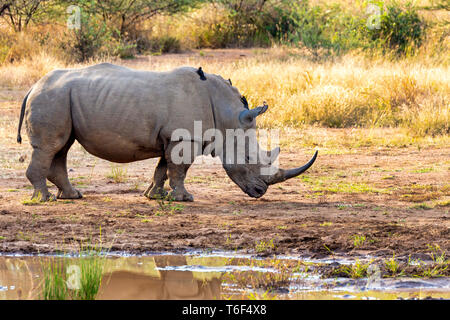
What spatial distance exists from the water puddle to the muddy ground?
28 cm

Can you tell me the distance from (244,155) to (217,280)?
2.61m

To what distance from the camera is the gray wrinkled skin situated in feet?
24.6

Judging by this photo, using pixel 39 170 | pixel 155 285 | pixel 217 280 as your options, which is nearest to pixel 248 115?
pixel 39 170

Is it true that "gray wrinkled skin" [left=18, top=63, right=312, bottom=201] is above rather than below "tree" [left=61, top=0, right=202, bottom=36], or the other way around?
below

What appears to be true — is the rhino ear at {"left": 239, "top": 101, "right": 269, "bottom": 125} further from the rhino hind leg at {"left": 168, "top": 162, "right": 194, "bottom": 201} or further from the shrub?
the shrub

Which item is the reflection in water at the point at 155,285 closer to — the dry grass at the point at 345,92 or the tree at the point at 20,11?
the dry grass at the point at 345,92

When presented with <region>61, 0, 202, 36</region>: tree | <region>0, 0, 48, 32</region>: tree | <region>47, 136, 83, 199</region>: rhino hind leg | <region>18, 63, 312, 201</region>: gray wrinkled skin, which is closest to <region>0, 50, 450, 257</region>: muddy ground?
<region>47, 136, 83, 199</region>: rhino hind leg

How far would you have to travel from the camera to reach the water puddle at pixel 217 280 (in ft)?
16.9

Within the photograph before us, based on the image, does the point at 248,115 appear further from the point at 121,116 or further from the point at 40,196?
the point at 40,196

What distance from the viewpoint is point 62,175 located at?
313 inches

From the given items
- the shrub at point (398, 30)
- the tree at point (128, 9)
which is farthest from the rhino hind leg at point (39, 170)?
the tree at point (128, 9)

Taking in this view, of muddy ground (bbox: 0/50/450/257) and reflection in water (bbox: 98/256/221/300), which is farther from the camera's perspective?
muddy ground (bbox: 0/50/450/257)

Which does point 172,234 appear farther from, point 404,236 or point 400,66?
point 400,66

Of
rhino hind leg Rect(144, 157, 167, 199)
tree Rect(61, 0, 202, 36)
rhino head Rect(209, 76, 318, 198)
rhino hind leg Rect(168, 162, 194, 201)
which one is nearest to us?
rhino hind leg Rect(168, 162, 194, 201)
